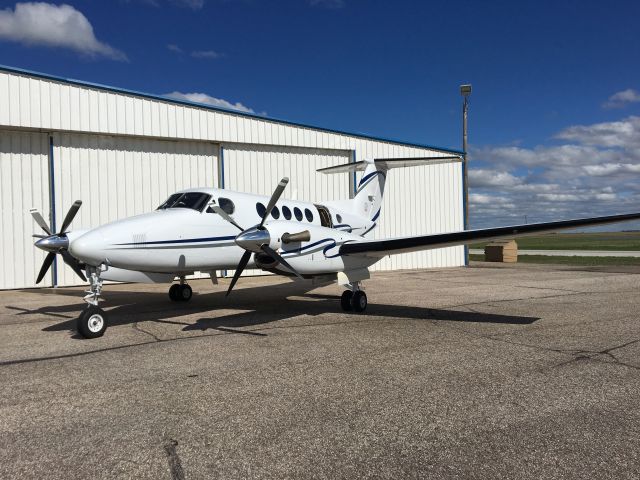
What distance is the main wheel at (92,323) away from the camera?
845cm

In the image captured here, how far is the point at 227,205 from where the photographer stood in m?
10.9

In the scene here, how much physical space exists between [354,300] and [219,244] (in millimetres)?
3593

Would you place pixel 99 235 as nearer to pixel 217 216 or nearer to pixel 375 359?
pixel 217 216

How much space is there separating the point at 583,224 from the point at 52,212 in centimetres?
1775

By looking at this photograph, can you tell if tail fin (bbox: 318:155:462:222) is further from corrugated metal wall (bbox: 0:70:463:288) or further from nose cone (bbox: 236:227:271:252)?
nose cone (bbox: 236:227:271:252)

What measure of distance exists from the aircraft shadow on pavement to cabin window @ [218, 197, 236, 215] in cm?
250

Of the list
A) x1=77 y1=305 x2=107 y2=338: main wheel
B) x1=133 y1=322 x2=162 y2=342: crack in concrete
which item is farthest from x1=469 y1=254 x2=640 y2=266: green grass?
x1=77 y1=305 x2=107 y2=338: main wheel

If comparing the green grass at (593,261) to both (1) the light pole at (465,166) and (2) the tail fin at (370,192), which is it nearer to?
(1) the light pole at (465,166)

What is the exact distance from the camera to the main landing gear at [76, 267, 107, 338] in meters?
8.46

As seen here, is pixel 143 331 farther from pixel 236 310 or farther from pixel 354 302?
pixel 354 302

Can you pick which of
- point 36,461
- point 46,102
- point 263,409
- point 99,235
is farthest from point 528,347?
point 46,102

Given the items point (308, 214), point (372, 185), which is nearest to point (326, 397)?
point (308, 214)

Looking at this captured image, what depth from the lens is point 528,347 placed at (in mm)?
7500

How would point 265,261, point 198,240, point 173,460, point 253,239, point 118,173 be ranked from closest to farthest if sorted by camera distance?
point 173,460, point 253,239, point 265,261, point 198,240, point 118,173
